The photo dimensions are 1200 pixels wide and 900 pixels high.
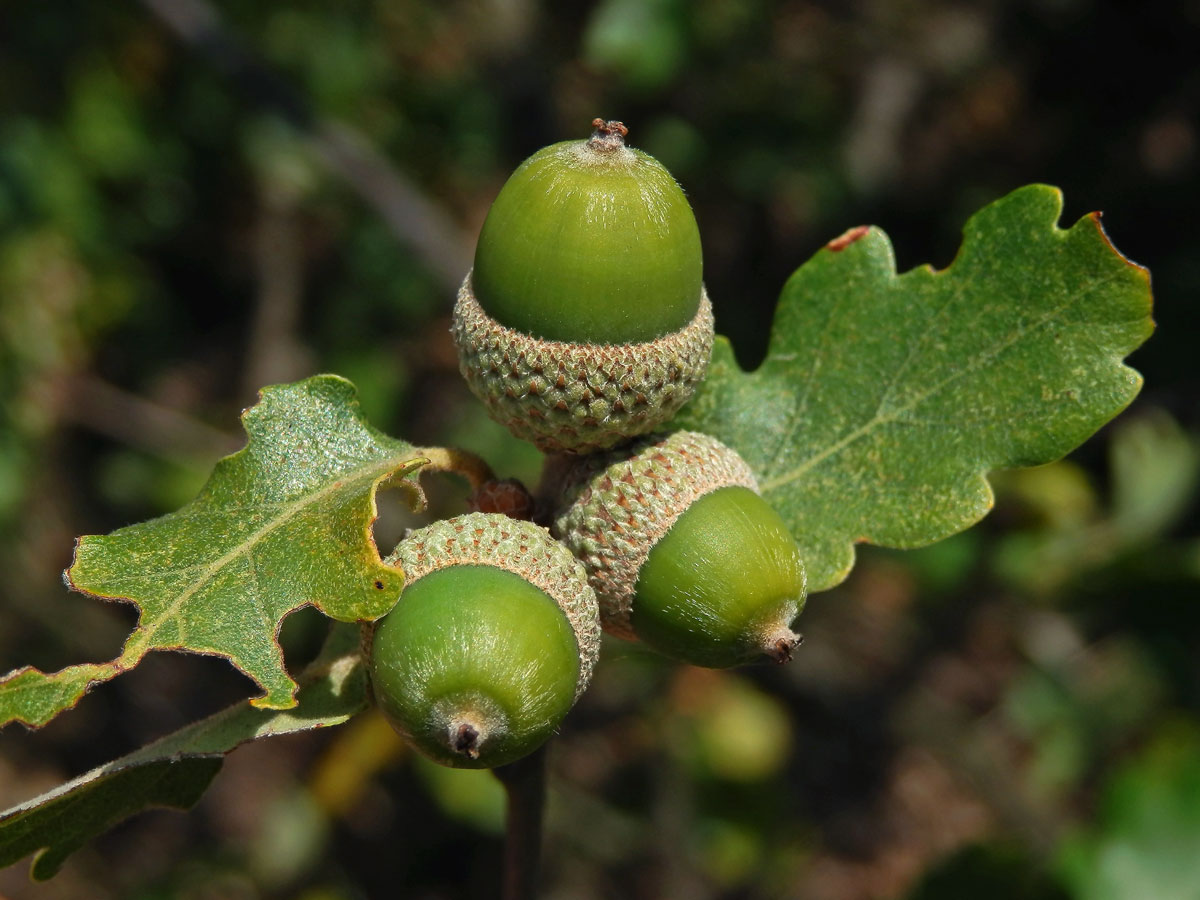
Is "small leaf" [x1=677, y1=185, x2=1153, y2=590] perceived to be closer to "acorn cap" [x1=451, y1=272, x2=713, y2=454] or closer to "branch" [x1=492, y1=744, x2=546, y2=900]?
"acorn cap" [x1=451, y1=272, x2=713, y2=454]

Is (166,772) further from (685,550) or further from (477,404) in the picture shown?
(477,404)

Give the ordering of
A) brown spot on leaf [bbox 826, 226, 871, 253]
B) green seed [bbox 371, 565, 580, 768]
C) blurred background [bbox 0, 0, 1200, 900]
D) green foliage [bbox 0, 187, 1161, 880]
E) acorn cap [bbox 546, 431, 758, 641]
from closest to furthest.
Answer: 1. green seed [bbox 371, 565, 580, 768]
2. green foliage [bbox 0, 187, 1161, 880]
3. acorn cap [bbox 546, 431, 758, 641]
4. brown spot on leaf [bbox 826, 226, 871, 253]
5. blurred background [bbox 0, 0, 1200, 900]

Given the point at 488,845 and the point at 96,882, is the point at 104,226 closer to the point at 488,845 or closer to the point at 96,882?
the point at 96,882

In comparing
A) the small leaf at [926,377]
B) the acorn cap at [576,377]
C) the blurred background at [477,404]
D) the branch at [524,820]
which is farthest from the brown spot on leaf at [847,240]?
the blurred background at [477,404]

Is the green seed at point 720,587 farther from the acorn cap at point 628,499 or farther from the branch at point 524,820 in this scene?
the branch at point 524,820

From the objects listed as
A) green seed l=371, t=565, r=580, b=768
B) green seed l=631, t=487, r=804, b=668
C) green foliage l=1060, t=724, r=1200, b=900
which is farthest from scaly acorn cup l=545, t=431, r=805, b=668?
green foliage l=1060, t=724, r=1200, b=900

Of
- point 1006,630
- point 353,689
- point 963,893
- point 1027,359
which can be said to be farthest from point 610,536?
point 1006,630

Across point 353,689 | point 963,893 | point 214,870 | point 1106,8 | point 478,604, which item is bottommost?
point 214,870
